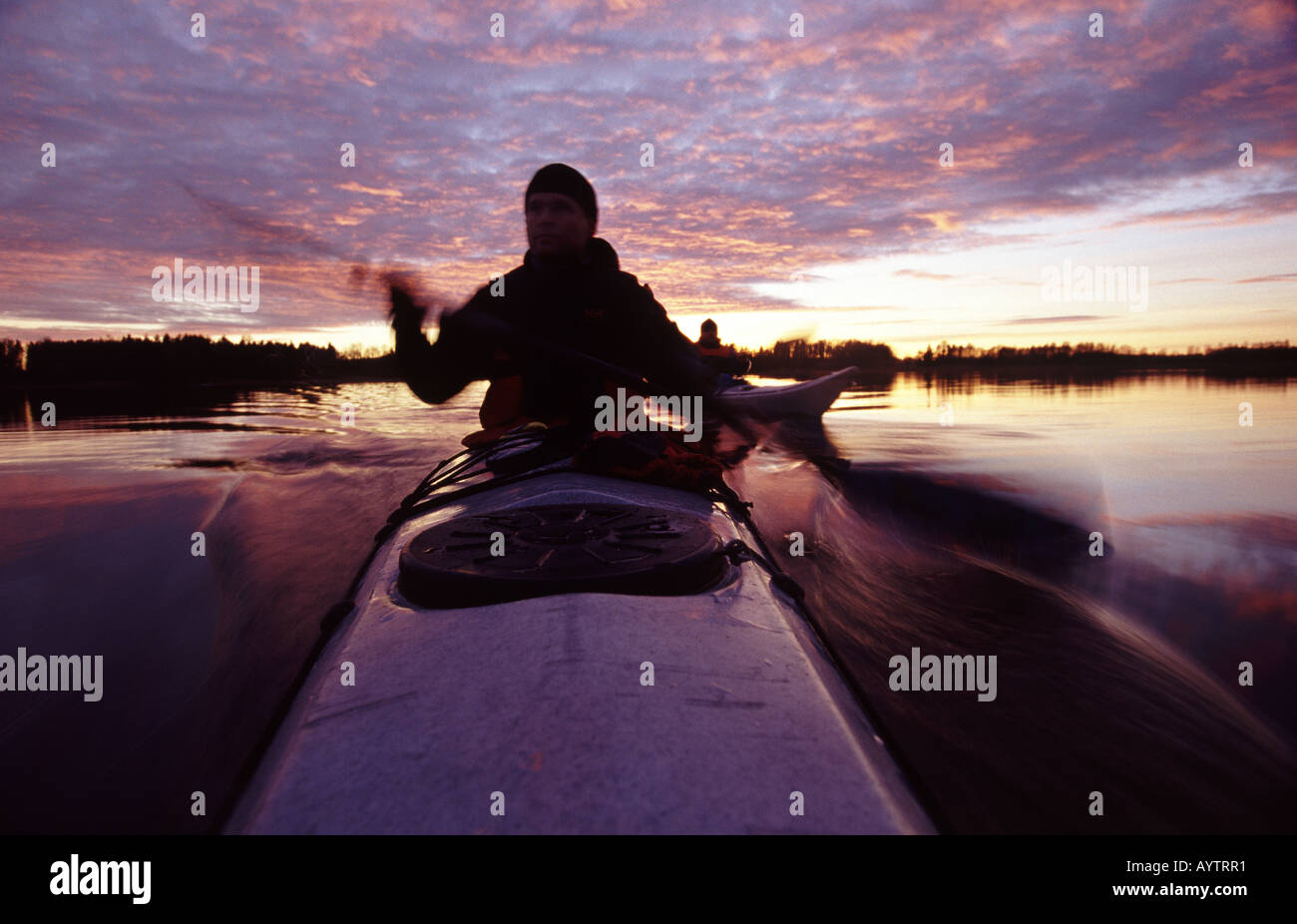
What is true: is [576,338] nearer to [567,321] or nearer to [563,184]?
[567,321]

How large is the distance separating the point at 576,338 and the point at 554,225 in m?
0.80

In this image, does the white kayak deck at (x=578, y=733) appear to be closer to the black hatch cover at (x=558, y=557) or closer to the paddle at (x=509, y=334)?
the black hatch cover at (x=558, y=557)

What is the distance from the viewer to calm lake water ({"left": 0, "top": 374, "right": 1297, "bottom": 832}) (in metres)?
2.79

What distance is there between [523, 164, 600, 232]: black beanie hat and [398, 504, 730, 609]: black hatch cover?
273 centimetres

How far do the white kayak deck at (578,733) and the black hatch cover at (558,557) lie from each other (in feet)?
0.26

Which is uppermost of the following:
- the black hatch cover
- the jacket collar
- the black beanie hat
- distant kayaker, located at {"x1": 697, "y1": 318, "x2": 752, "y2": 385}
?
distant kayaker, located at {"x1": 697, "y1": 318, "x2": 752, "y2": 385}

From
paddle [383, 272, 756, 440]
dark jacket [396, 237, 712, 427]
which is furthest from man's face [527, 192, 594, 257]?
paddle [383, 272, 756, 440]

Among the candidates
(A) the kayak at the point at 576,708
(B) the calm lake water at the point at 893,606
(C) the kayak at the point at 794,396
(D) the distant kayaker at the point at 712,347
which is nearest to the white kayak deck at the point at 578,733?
(A) the kayak at the point at 576,708

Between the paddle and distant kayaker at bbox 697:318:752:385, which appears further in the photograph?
distant kayaker at bbox 697:318:752:385

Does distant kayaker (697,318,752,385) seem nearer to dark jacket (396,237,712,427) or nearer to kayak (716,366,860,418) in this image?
kayak (716,366,860,418)

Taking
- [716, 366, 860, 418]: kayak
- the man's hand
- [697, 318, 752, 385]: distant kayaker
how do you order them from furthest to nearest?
[716, 366, 860, 418]: kayak
[697, 318, 752, 385]: distant kayaker
the man's hand

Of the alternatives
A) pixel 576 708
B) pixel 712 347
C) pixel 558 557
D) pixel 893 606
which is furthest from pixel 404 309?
pixel 712 347
